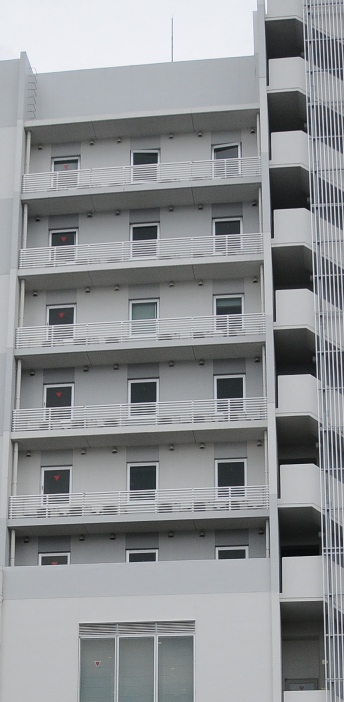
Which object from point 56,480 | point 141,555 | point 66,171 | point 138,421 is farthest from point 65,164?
point 141,555

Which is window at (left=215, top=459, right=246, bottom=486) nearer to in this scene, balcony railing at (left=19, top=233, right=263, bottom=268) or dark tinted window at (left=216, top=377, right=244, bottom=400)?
dark tinted window at (left=216, top=377, right=244, bottom=400)

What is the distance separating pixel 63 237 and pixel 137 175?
347 centimetres

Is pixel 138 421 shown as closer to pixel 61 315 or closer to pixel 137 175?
pixel 61 315

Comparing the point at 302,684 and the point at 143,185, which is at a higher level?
the point at 143,185

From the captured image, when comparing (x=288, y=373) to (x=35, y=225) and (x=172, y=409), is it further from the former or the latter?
(x=35, y=225)

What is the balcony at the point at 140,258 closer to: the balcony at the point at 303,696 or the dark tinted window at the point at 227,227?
the dark tinted window at the point at 227,227

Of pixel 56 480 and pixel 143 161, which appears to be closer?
pixel 56 480

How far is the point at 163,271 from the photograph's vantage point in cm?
4412

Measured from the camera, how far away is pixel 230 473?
139ft

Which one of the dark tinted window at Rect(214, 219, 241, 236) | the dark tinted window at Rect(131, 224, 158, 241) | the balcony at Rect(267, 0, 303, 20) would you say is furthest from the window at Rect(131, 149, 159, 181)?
the balcony at Rect(267, 0, 303, 20)

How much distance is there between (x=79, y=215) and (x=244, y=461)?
36.1 ft

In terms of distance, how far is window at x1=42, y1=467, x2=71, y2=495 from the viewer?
4284 cm

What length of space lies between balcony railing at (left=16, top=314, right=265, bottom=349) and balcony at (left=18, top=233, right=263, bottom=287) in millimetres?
1727

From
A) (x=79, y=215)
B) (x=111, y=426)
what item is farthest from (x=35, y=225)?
(x=111, y=426)
